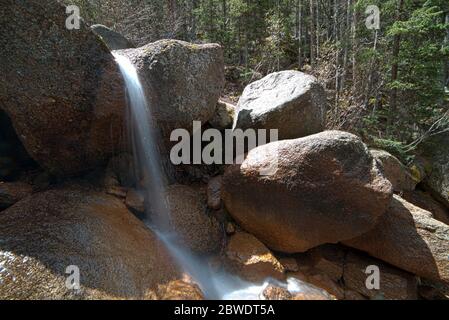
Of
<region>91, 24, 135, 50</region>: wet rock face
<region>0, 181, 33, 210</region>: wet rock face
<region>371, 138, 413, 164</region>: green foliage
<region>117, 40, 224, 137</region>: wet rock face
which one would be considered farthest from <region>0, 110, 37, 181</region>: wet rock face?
<region>371, 138, 413, 164</region>: green foliage

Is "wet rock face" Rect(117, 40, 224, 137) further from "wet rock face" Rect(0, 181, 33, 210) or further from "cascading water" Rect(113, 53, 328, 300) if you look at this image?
"wet rock face" Rect(0, 181, 33, 210)

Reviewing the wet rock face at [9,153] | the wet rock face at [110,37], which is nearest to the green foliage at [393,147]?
the wet rock face at [110,37]

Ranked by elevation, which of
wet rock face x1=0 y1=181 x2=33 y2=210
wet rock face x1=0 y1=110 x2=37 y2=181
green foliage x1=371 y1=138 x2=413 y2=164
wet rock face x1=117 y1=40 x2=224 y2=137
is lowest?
green foliage x1=371 y1=138 x2=413 y2=164

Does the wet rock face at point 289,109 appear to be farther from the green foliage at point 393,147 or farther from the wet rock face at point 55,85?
the green foliage at point 393,147

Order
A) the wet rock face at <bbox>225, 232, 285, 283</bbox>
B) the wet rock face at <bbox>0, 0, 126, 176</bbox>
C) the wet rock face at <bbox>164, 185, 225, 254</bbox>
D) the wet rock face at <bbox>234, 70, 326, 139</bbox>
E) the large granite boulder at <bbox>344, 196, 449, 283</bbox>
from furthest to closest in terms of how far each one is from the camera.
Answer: the wet rock face at <bbox>234, 70, 326, 139</bbox> < the wet rock face at <bbox>164, 185, 225, 254</bbox> < the large granite boulder at <bbox>344, 196, 449, 283</bbox> < the wet rock face at <bbox>225, 232, 285, 283</bbox> < the wet rock face at <bbox>0, 0, 126, 176</bbox>

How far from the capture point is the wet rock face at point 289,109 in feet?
17.1

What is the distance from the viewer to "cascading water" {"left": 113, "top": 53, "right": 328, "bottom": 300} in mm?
4184

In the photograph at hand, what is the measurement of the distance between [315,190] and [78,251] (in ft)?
10.5

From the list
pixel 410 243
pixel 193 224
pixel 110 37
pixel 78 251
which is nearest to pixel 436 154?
pixel 410 243

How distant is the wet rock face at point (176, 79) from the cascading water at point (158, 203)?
17 cm

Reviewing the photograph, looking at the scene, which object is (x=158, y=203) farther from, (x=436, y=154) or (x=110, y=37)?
(x=436, y=154)

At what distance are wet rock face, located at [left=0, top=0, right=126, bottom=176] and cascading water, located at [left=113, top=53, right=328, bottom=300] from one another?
0.81 ft
